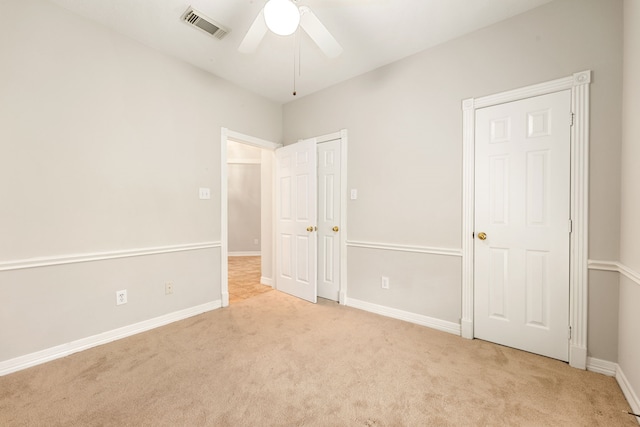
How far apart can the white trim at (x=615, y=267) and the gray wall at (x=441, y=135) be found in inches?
1.7

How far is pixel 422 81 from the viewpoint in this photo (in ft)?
8.48

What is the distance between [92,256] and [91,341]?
697mm

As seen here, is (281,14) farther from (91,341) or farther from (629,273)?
(91,341)

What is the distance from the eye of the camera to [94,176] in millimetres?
2193

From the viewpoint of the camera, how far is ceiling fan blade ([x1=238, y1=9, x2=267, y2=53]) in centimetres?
170

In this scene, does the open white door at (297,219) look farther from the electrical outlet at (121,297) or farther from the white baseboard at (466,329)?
the electrical outlet at (121,297)

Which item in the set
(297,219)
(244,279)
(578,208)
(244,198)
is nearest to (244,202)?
(244,198)

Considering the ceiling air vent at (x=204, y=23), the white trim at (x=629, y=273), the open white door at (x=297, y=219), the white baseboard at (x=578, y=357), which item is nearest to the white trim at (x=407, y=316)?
the open white door at (x=297, y=219)

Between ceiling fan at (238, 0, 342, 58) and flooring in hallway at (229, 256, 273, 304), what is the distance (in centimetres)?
284

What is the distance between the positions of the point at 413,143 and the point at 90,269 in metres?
3.12

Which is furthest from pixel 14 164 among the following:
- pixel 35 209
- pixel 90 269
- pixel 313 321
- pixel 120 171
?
pixel 313 321

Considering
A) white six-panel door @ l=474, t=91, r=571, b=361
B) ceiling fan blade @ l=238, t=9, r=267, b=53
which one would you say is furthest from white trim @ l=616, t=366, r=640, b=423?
ceiling fan blade @ l=238, t=9, r=267, b=53

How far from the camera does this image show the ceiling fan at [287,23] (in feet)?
4.72

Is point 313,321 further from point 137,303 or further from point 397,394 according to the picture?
point 137,303
